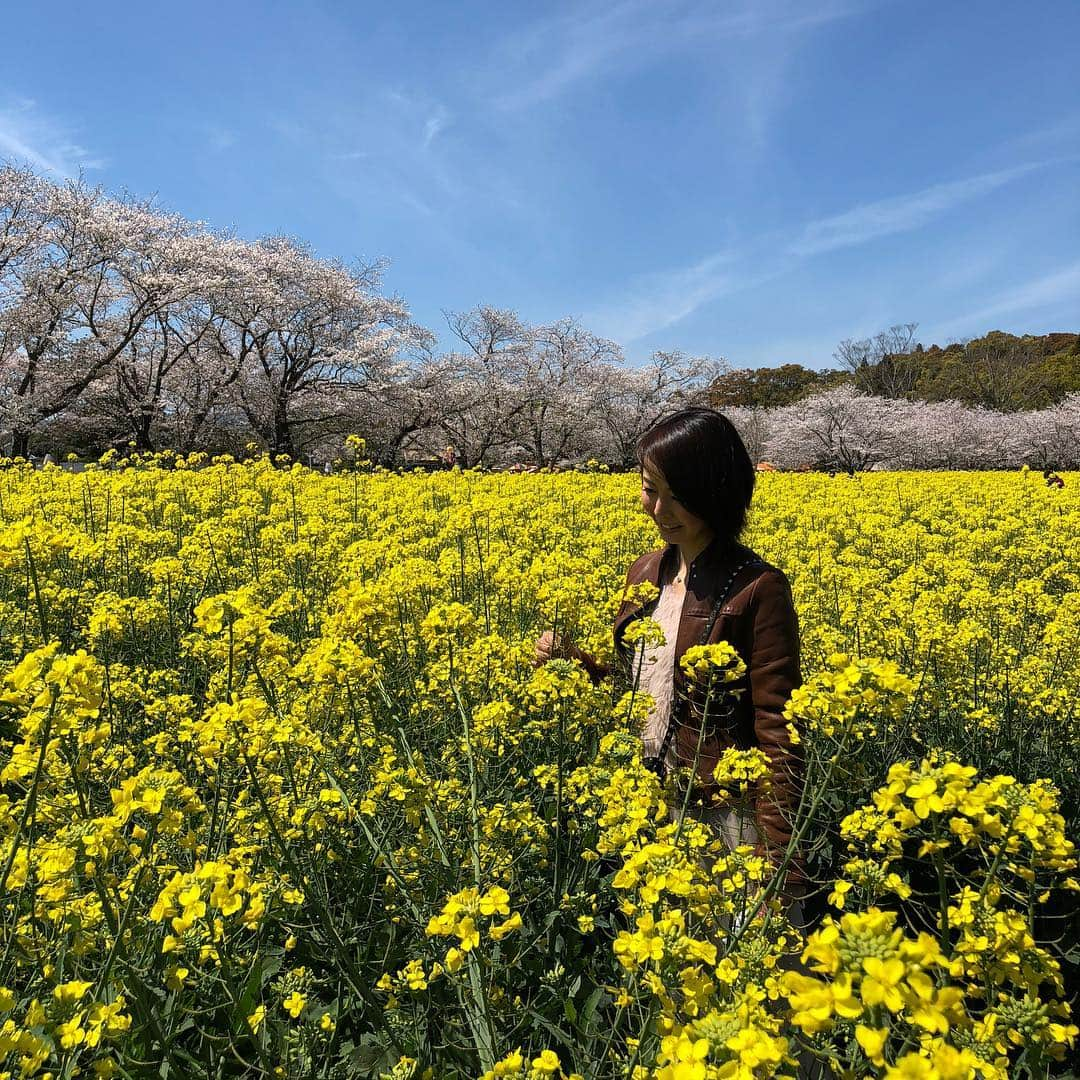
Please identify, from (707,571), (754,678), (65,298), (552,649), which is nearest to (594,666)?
(552,649)

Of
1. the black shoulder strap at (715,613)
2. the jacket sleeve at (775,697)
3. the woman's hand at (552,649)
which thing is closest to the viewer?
the jacket sleeve at (775,697)

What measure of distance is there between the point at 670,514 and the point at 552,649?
0.72 m

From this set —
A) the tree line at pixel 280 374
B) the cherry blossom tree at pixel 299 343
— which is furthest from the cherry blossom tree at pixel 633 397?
the cherry blossom tree at pixel 299 343

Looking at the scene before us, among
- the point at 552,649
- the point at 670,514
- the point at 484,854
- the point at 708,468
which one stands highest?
the point at 708,468

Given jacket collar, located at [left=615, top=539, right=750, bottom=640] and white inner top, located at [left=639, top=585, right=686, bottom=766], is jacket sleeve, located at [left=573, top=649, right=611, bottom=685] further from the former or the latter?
jacket collar, located at [left=615, top=539, right=750, bottom=640]

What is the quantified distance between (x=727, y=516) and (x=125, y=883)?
2.04 metres

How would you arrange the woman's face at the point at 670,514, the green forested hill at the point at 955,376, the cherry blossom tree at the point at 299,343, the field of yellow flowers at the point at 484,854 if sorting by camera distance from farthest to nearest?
the green forested hill at the point at 955,376
the cherry blossom tree at the point at 299,343
the woman's face at the point at 670,514
the field of yellow flowers at the point at 484,854

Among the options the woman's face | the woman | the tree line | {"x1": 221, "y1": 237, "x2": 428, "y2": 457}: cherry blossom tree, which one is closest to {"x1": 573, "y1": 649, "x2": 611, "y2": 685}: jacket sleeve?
the woman

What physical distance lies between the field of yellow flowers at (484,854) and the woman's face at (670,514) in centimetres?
48

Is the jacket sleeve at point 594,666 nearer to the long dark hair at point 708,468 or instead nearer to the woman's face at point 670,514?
the woman's face at point 670,514

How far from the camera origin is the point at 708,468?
8.22 feet

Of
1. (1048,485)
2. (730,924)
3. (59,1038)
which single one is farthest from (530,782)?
(1048,485)

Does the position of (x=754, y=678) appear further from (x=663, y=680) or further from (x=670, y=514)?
(x=670, y=514)

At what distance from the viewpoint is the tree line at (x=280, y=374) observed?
24891 millimetres
